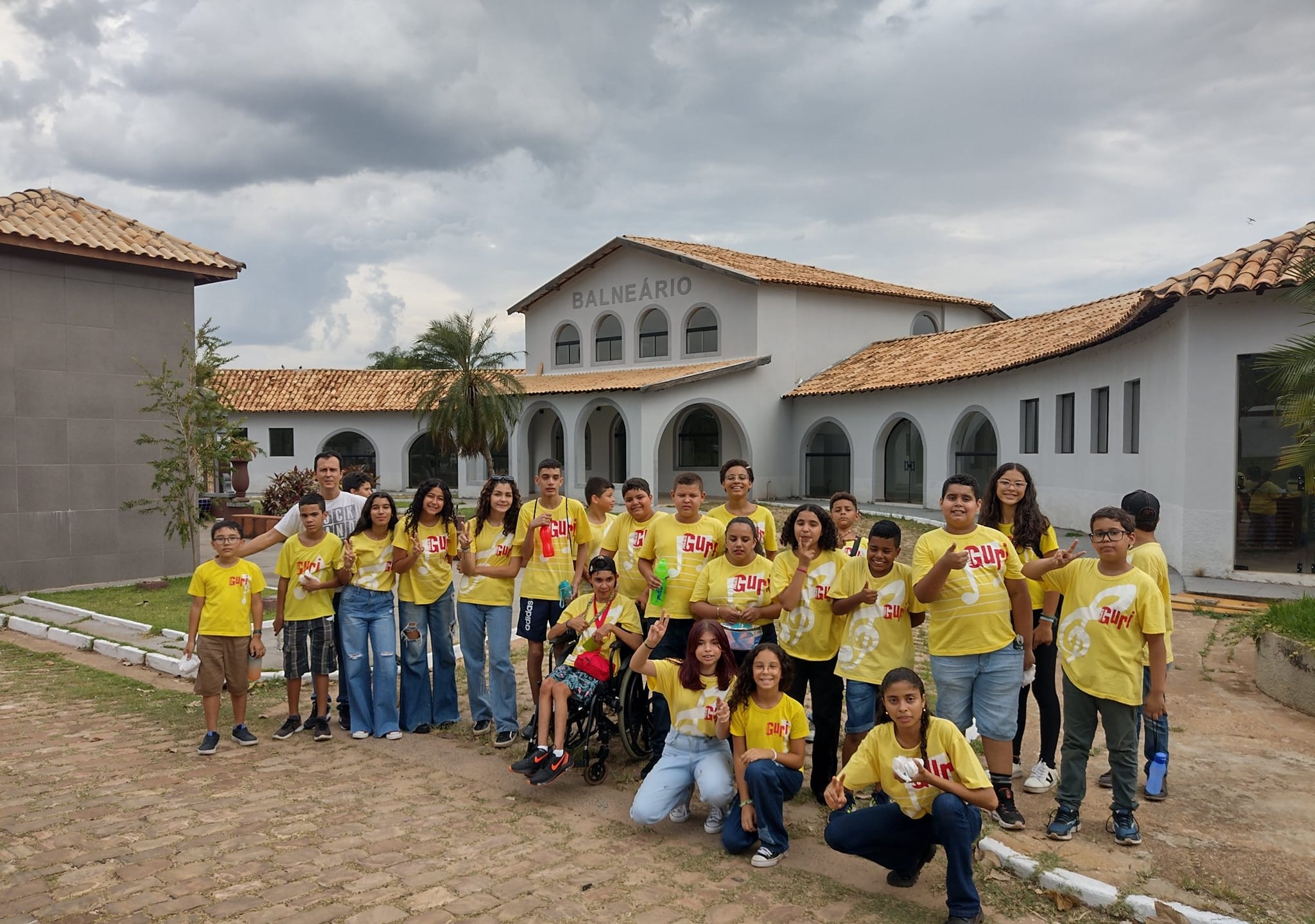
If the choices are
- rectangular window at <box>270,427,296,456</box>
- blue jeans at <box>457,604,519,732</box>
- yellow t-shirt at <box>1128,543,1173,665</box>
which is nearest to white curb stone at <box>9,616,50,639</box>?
blue jeans at <box>457,604,519,732</box>

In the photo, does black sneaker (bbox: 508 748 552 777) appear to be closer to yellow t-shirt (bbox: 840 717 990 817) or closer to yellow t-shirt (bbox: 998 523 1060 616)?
yellow t-shirt (bbox: 840 717 990 817)

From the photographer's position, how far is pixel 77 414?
1321 centimetres

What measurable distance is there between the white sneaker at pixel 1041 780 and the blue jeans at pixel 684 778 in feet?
5.68

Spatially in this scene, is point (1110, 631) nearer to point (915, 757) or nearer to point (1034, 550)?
point (1034, 550)

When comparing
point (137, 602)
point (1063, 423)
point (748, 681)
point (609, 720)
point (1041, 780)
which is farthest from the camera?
point (1063, 423)

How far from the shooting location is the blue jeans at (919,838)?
12.5 ft

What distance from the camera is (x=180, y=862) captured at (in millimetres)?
4438

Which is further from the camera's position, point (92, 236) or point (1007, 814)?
point (92, 236)

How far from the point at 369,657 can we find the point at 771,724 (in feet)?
10.5

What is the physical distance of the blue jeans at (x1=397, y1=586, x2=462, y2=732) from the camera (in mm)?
6578

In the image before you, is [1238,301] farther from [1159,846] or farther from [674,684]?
[674,684]

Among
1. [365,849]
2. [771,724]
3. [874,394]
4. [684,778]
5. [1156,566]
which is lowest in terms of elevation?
[365,849]

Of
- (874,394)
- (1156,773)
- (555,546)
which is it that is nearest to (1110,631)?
(1156,773)

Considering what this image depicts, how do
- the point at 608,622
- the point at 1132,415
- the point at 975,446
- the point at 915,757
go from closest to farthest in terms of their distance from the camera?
the point at 915,757 < the point at 608,622 < the point at 1132,415 < the point at 975,446
